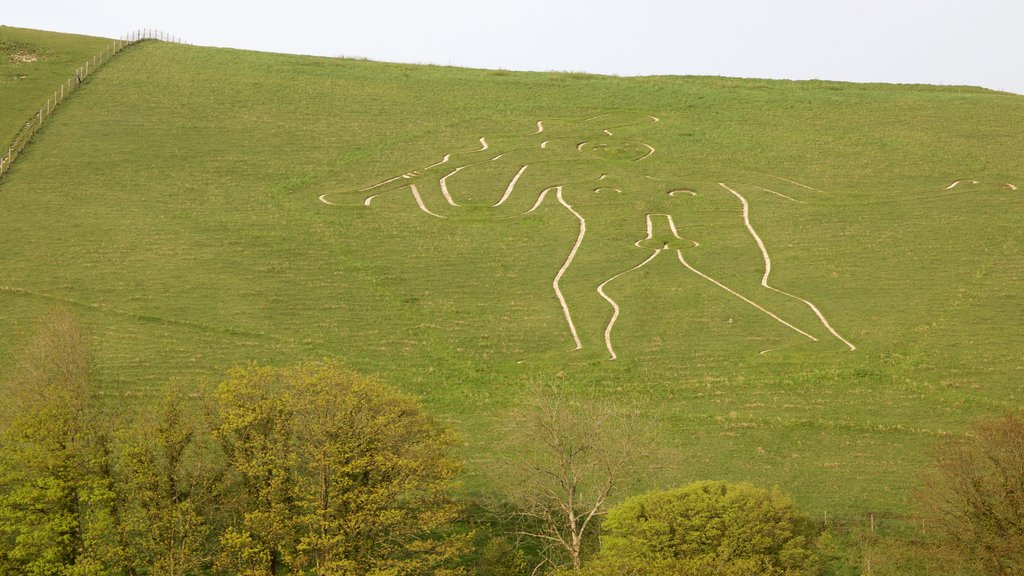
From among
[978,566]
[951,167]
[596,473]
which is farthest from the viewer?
[951,167]

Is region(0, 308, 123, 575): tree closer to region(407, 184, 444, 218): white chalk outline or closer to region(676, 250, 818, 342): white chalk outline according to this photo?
region(407, 184, 444, 218): white chalk outline

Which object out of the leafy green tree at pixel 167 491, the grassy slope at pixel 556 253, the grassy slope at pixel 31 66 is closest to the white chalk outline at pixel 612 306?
the grassy slope at pixel 556 253

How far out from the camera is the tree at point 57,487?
30.8 m

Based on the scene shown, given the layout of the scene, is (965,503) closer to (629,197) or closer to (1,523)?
(1,523)

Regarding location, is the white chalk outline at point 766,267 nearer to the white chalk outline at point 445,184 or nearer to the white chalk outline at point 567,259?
the white chalk outline at point 567,259

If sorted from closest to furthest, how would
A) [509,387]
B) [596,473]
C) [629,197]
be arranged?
[596,473] → [509,387] → [629,197]

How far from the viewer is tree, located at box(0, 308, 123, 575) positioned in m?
30.8

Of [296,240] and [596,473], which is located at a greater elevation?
[296,240]

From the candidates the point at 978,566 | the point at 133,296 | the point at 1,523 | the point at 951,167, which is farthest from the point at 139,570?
the point at 951,167

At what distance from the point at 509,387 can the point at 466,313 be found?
6739 mm

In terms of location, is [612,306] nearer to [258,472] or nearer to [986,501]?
[986,501]

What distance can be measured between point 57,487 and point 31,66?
5622 centimetres

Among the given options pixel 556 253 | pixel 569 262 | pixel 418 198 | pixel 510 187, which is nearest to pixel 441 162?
pixel 418 198

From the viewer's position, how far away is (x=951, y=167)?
6469 centimetres
